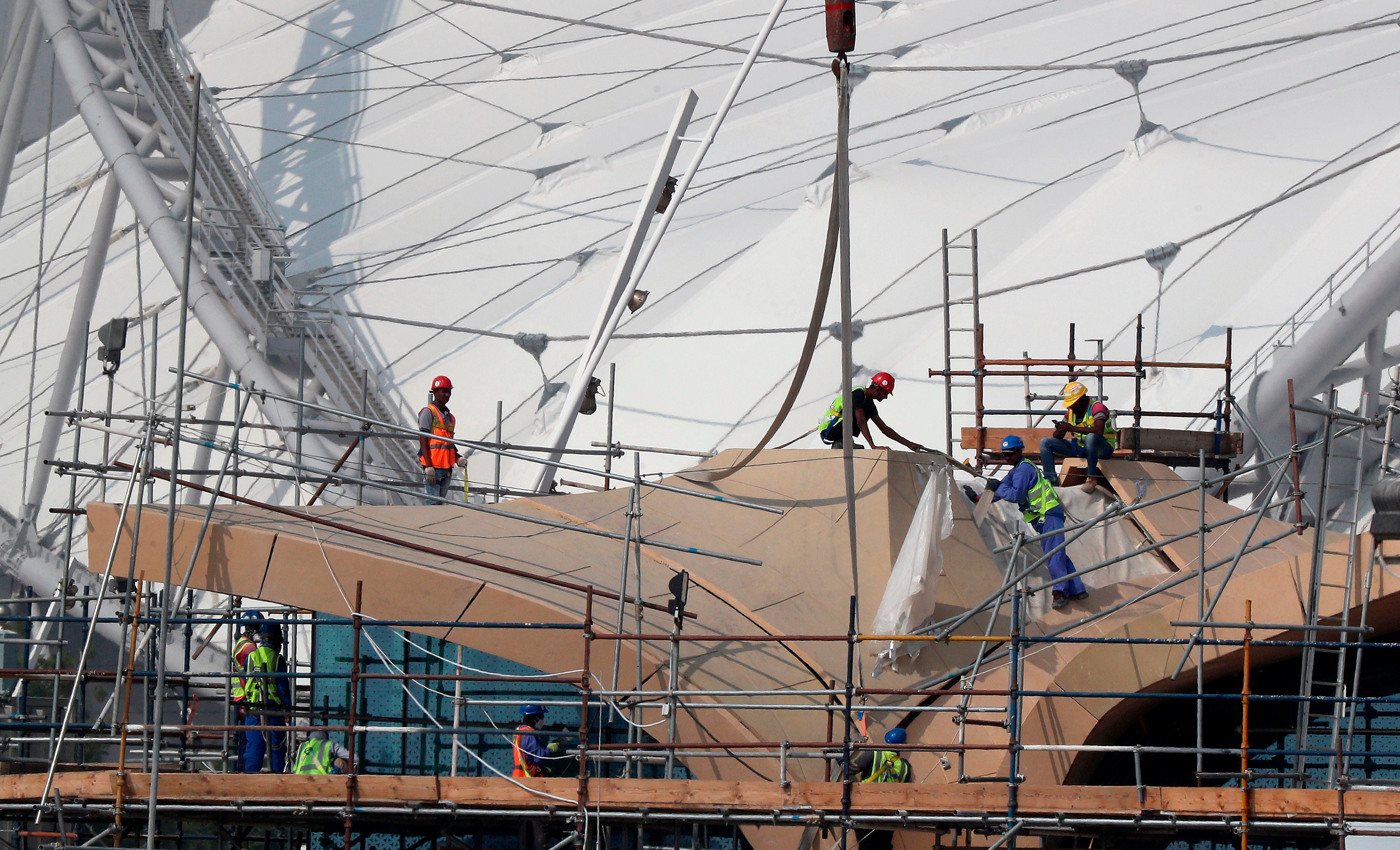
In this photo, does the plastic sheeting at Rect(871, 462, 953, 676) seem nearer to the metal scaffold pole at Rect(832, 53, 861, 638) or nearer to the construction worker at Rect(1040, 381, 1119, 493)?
the metal scaffold pole at Rect(832, 53, 861, 638)

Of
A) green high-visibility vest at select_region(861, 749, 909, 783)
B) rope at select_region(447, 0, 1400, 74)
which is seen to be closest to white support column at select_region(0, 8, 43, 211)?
rope at select_region(447, 0, 1400, 74)

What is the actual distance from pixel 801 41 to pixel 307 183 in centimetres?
1072

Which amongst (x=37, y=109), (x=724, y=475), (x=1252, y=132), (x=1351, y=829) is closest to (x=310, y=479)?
(x=724, y=475)

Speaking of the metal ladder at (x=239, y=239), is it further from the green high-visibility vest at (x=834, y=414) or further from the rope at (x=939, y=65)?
the green high-visibility vest at (x=834, y=414)

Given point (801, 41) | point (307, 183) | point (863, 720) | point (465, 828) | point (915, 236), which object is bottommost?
point (465, 828)

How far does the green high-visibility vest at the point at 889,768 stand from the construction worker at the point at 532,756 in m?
2.34

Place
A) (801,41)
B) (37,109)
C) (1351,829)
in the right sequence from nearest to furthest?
1. (1351,829)
2. (801,41)
3. (37,109)

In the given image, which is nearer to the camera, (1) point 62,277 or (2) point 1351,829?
(2) point 1351,829

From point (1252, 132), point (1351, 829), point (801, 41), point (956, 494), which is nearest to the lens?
point (1351, 829)

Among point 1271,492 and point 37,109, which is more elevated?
point 37,109

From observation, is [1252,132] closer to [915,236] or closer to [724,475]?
[915,236]

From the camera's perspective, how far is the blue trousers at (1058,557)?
14.7m

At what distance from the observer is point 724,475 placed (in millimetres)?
15352

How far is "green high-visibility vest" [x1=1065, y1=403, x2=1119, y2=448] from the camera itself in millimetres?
17500
